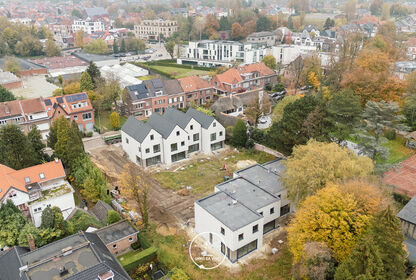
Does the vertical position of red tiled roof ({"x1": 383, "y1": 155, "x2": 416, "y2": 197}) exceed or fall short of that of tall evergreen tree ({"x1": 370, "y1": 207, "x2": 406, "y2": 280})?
it falls short

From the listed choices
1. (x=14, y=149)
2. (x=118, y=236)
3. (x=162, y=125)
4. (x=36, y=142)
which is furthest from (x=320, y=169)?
(x=36, y=142)

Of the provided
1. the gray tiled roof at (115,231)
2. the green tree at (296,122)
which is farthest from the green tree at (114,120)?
the gray tiled roof at (115,231)

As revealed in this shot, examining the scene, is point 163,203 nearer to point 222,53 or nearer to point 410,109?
point 410,109

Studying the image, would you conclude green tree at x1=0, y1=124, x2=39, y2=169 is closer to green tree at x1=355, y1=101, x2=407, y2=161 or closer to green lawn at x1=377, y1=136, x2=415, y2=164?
green tree at x1=355, y1=101, x2=407, y2=161


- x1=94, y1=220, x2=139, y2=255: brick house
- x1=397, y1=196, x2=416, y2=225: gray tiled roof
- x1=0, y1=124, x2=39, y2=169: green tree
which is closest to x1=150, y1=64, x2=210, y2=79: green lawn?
x1=0, y1=124, x2=39, y2=169: green tree

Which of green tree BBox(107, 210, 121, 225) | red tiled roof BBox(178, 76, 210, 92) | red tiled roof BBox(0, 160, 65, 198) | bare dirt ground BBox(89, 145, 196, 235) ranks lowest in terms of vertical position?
bare dirt ground BBox(89, 145, 196, 235)

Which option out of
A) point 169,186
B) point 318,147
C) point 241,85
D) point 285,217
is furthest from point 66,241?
point 241,85

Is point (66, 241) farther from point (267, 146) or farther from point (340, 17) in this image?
point (340, 17)
